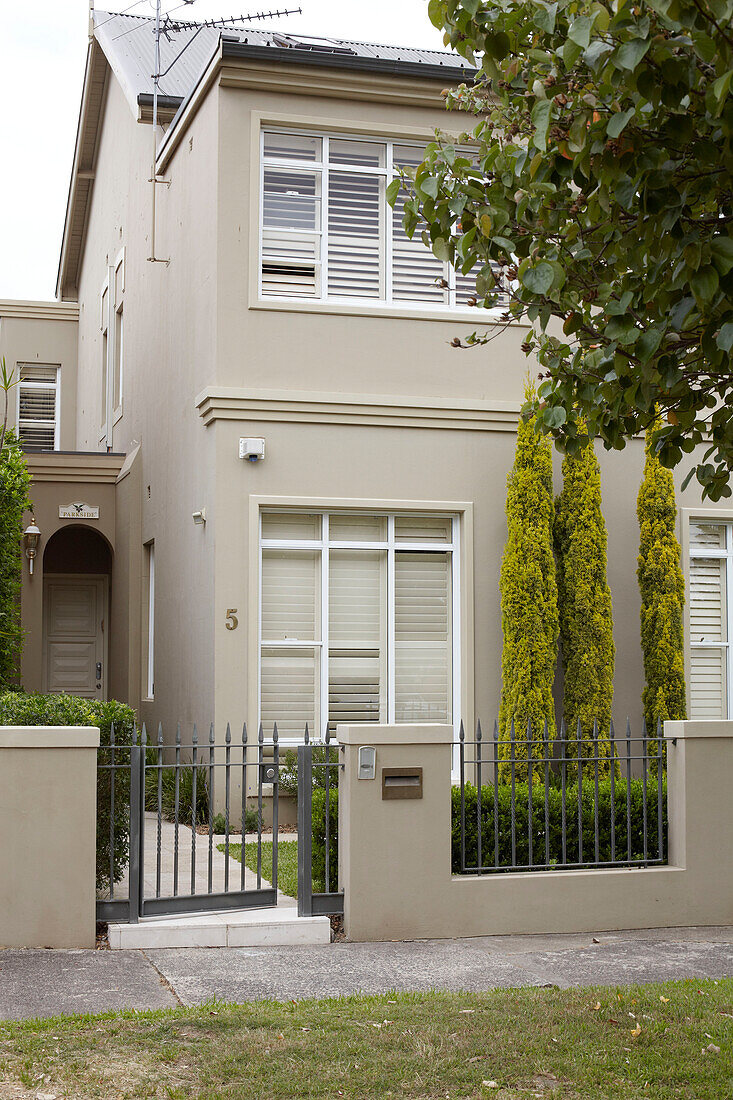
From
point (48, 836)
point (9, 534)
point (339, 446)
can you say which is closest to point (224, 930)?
point (48, 836)

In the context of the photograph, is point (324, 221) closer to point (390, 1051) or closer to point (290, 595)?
point (290, 595)

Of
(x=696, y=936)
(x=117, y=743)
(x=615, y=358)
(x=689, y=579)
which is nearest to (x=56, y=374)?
(x=689, y=579)

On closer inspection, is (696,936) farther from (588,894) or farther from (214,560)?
(214,560)

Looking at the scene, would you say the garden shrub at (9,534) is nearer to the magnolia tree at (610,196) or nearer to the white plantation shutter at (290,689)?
the white plantation shutter at (290,689)

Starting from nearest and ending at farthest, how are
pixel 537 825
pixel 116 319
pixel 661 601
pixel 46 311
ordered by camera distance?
pixel 537 825 → pixel 661 601 → pixel 116 319 → pixel 46 311

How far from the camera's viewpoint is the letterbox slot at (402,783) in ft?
26.7

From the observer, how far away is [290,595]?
39.1 feet

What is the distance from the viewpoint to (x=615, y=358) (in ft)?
16.3

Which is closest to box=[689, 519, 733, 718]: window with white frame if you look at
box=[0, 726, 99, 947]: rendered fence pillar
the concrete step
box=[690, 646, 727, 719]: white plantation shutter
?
box=[690, 646, 727, 719]: white plantation shutter

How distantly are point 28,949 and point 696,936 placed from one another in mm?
4461

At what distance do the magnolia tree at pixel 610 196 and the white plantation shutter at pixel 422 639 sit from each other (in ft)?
20.5

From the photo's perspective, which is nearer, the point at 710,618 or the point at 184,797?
the point at 184,797

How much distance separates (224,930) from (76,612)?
12641 mm

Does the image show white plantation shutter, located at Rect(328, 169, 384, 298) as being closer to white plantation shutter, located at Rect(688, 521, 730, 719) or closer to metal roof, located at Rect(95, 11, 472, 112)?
metal roof, located at Rect(95, 11, 472, 112)
